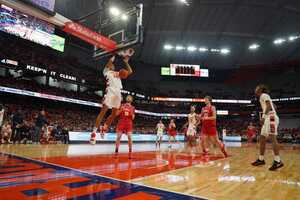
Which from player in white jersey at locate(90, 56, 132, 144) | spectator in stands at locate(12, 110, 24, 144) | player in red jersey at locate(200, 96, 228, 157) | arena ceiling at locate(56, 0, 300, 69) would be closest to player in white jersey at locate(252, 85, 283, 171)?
player in red jersey at locate(200, 96, 228, 157)

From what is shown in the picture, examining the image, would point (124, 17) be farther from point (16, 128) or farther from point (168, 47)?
point (168, 47)

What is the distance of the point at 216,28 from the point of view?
3169 cm

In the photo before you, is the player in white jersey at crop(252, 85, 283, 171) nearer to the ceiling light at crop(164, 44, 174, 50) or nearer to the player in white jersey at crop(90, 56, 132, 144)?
the player in white jersey at crop(90, 56, 132, 144)

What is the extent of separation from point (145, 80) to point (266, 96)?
3637 cm

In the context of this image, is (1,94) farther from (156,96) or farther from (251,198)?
(251,198)

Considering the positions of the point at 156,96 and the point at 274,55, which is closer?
the point at 274,55

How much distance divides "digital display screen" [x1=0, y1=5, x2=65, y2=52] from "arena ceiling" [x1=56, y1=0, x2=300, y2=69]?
3.98 metres

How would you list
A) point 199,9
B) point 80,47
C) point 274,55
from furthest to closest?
point 274,55, point 80,47, point 199,9

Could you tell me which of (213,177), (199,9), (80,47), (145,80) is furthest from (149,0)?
(213,177)

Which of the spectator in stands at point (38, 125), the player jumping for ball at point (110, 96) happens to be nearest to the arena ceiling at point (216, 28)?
the spectator in stands at point (38, 125)

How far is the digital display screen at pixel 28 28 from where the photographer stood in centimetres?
2180

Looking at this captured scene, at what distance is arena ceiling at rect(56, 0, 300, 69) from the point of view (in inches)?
1033

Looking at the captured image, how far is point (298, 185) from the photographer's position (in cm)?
364

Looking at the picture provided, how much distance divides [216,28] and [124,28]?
81.8 ft
